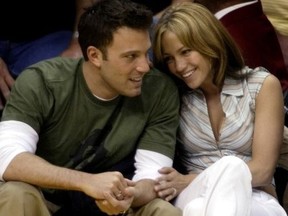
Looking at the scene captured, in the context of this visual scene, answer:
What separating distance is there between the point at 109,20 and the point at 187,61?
27 cm

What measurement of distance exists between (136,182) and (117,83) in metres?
0.29

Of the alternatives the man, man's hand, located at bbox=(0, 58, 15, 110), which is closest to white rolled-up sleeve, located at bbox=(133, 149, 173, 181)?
the man

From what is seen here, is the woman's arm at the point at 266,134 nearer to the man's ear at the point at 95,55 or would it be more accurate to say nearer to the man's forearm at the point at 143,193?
the man's forearm at the point at 143,193

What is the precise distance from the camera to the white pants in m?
1.93

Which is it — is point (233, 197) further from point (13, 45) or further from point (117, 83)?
point (13, 45)

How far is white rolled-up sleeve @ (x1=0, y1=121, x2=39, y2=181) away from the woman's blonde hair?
1.54 ft

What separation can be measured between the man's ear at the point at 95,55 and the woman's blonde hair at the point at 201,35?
0.19 meters

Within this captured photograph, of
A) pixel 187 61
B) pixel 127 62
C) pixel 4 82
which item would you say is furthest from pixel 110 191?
pixel 4 82

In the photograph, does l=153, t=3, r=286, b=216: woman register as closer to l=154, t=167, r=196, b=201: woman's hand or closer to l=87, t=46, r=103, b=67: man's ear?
l=154, t=167, r=196, b=201: woman's hand

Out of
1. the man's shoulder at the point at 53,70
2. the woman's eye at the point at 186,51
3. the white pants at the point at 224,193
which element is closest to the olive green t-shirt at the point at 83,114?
the man's shoulder at the point at 53,70

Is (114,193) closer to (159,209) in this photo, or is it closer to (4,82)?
(159,209)

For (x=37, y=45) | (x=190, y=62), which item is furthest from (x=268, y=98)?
(x=37, y=45)

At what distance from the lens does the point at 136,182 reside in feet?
6.84

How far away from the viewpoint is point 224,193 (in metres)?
1.95
